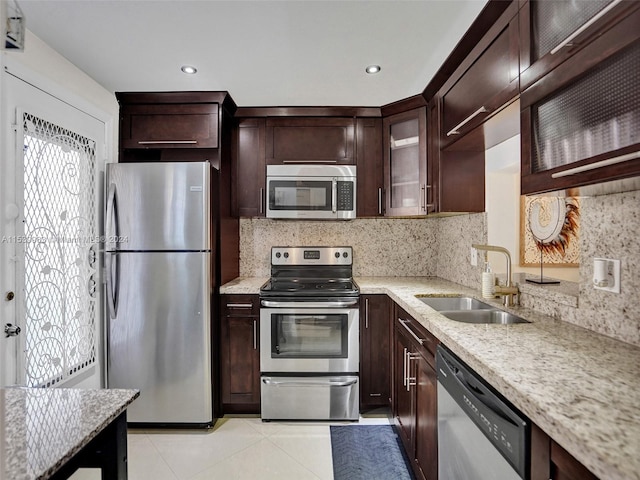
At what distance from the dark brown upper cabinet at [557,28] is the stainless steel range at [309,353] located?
1.65 meters

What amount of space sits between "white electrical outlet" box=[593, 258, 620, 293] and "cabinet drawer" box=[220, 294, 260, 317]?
6.26 ft

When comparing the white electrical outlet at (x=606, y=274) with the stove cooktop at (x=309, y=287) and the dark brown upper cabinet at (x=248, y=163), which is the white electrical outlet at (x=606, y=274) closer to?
the stove cooktop at (x=309, y=287)

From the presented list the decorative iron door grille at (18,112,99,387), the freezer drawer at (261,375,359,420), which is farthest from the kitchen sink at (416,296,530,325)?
the decorative iron door grille at (18,112,99,387)

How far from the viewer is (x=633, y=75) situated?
922 millimetres

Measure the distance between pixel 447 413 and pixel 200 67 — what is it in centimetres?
221

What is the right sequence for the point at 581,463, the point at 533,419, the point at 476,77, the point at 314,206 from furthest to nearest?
the point at 314,206
the point at 476,77
the point at 533,419
the point at 581,463

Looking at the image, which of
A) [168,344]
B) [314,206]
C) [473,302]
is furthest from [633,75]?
[168,344]

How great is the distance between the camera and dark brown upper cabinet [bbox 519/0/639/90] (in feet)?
3.14

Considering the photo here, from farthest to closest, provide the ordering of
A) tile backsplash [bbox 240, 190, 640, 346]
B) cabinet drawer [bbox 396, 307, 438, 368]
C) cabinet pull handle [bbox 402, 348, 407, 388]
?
cabinet pull handle [bbox 402, 348, 407, 388] → cabinet drawer [bbox 396, 307, 438, 368] → tile backsplash [bbox 240, 190, 640, 346]

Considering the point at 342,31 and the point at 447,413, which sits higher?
the point at 342,31

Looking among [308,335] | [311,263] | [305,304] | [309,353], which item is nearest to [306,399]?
[309,353]

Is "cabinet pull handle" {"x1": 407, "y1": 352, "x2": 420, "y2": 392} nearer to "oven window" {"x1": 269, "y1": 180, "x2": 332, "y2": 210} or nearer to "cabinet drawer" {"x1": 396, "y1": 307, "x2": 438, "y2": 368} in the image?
"cabinet drawer" {"x1": 396, "y1": 307, "x2": 438, "y2": 368}

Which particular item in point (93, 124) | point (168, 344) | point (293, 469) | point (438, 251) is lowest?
point (293, 469)

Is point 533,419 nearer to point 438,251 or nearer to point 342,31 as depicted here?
point 342,31
